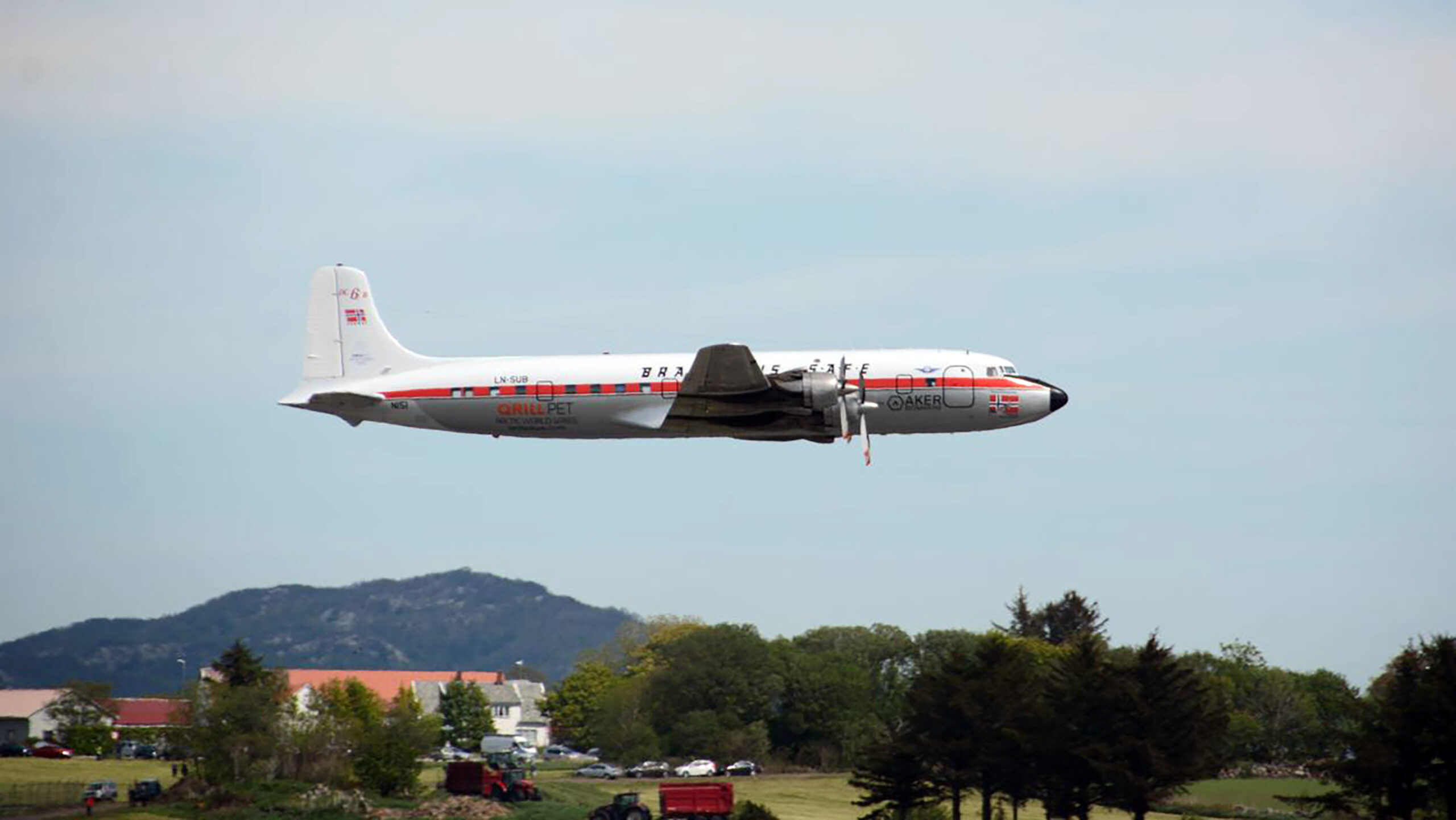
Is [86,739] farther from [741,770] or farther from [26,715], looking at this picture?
[741,770]

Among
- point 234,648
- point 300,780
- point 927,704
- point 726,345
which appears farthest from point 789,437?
point 234,648

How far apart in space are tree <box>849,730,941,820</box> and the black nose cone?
1444 centimetres

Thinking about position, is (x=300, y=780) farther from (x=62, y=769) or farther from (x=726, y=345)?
(x=726, y=345)

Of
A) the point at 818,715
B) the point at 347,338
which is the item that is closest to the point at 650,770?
the point at 818,715

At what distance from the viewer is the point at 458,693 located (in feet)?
485

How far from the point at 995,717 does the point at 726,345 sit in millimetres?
19316

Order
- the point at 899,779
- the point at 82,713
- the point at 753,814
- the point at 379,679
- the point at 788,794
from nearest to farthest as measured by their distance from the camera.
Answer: the point at 753,814 → the point at 899,779 → the point at 788,794 → the point at 82,713 → the point at 379,679

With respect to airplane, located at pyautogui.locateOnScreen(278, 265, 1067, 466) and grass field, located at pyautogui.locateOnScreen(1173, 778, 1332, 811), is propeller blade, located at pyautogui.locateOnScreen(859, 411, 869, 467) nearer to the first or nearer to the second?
airplane, located at pyautogui.locateOnScreen(278, 265, 1067, 466)

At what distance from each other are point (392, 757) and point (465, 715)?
232 feet

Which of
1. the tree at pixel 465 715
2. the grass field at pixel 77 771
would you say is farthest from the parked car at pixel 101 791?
the tree at pixel 465 715

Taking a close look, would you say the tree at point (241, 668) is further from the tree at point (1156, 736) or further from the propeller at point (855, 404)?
the tree at point (1156, 736)

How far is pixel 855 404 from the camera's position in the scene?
60.1 meters

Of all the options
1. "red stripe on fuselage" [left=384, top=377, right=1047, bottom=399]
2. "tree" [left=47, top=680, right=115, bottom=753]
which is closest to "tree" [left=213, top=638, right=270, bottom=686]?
"tree" [left=47, top=680, right=115, bottom=753]

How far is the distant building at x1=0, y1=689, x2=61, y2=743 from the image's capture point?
117 m
